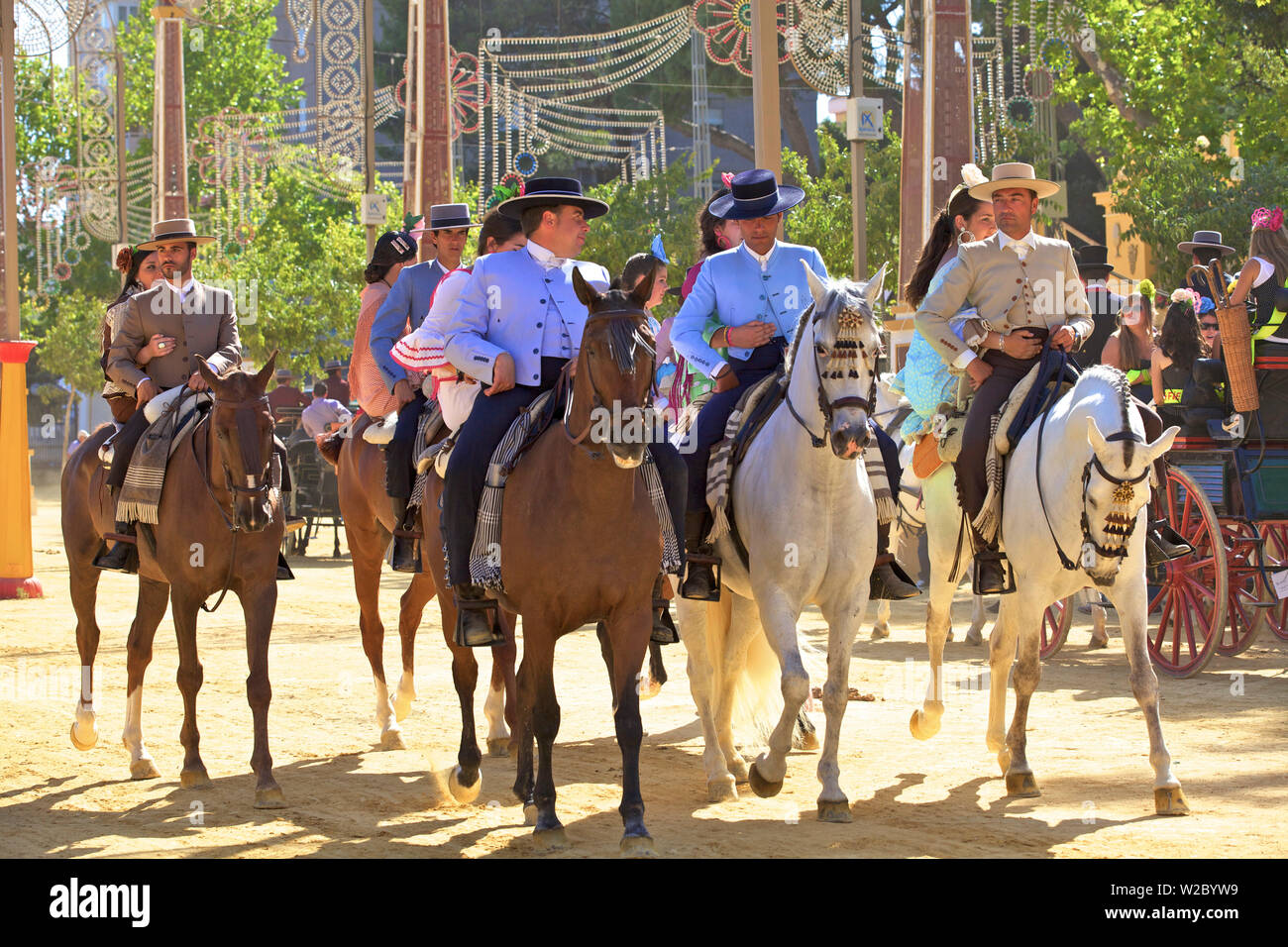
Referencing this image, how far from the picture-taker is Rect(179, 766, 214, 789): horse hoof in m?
8.88

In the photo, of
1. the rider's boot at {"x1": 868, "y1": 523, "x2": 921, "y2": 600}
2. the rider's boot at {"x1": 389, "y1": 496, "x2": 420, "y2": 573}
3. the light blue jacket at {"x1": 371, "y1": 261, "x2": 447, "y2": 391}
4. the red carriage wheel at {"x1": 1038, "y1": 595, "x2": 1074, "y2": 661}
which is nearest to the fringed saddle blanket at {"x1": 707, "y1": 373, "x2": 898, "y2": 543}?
the rider's boot at {"x1": 868, "y1": 523, "x2": 921, "y2": 600}

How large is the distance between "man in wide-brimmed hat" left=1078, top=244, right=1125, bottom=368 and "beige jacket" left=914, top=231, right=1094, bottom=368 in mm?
5810

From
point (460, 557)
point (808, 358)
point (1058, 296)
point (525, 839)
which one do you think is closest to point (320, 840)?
point (525, 839)

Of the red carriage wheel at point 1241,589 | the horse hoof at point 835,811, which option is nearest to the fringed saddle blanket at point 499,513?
the horse hoof at point 835,811

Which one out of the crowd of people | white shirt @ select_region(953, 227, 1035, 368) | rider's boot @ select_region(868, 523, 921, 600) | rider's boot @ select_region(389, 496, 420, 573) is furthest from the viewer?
rider's boot @ select_region(389, 496, 420, 573)

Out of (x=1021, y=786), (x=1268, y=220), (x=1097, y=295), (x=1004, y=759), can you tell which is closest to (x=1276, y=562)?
(x=1268, y=220)

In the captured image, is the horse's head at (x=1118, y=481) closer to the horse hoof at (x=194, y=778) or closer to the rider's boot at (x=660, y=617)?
the rider's boot at (x=660, y=617)

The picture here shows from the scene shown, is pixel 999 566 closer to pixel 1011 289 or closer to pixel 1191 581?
pixel 1011 289

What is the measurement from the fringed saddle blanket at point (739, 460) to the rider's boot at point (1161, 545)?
4.82 feet

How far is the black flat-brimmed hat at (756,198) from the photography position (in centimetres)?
903

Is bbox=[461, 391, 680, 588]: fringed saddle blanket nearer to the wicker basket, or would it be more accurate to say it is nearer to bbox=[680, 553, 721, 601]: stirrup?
bbox=[680, 553, 721, 601]: stirrup

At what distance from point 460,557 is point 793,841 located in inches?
80.1

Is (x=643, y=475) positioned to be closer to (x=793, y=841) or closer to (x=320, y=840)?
(x=793, y=841)

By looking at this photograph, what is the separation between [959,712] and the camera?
11.3 metres
